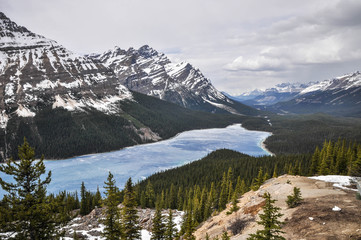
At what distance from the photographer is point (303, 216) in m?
20.8

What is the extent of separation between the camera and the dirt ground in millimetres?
17656

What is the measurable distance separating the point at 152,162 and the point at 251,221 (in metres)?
136

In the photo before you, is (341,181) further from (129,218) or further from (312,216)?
(129,218)

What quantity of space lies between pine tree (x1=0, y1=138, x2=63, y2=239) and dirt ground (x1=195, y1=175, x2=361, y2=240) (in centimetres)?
1789

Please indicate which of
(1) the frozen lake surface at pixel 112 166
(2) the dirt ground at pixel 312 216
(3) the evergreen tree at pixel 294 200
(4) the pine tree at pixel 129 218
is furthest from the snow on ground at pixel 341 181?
(1) the frozen lake surface at pixel 112 166

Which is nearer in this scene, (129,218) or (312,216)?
(312,216)

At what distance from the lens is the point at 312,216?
20344 mm

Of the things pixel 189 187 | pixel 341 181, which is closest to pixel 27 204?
pixel 341 181

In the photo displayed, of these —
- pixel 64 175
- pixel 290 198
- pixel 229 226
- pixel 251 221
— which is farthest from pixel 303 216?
pixel 64 175

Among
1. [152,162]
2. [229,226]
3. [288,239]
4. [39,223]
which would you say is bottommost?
[152,162]

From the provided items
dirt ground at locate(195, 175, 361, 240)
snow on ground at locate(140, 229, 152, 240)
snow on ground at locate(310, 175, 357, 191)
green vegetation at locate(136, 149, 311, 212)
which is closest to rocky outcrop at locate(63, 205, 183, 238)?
snow on ground at locate(140, 229, 152, 240)

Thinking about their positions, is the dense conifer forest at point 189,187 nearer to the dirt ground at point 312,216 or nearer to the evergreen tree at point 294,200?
the dirt ground at point 312,216

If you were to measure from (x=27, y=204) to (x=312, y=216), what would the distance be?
24.3 m

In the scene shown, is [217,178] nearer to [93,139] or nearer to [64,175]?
[64,175]
